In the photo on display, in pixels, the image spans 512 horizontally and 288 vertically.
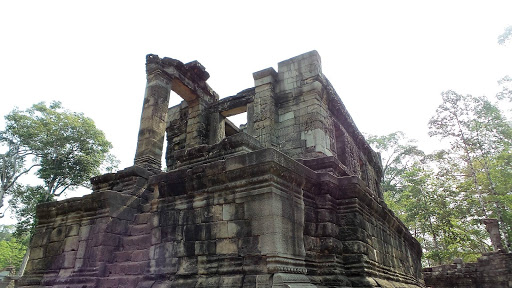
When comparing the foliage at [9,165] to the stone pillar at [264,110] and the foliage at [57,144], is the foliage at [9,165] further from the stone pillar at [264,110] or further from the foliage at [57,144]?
the stone pillar at [264,110]

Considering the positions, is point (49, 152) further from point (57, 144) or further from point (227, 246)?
point (227, 246)

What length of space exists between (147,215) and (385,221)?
14.2ft

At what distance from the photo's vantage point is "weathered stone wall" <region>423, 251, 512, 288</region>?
14.8 metres

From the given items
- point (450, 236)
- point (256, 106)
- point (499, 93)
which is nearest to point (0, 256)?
point (256, 106)

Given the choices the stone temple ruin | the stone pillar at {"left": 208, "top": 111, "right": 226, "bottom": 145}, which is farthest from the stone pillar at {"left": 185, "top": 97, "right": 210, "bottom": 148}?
the stone temple ruin

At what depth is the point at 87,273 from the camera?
4695mm

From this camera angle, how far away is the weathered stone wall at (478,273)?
1477 cm

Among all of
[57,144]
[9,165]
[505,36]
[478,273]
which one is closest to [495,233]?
[478,273]

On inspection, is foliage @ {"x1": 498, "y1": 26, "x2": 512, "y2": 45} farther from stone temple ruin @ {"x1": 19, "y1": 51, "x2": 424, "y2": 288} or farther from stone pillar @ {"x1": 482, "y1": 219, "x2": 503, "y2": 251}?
stone temple ruin @ {"x1": 19, "y1": 51, "x2": 424, "y2": 288}

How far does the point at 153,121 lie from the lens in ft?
26.1

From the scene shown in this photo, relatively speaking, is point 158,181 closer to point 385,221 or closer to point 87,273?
point 87,273

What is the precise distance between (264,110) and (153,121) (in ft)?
9.68

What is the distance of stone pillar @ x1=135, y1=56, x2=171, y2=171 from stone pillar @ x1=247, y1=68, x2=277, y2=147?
2423 millimetres

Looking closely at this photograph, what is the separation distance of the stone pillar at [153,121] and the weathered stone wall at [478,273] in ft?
51.1
